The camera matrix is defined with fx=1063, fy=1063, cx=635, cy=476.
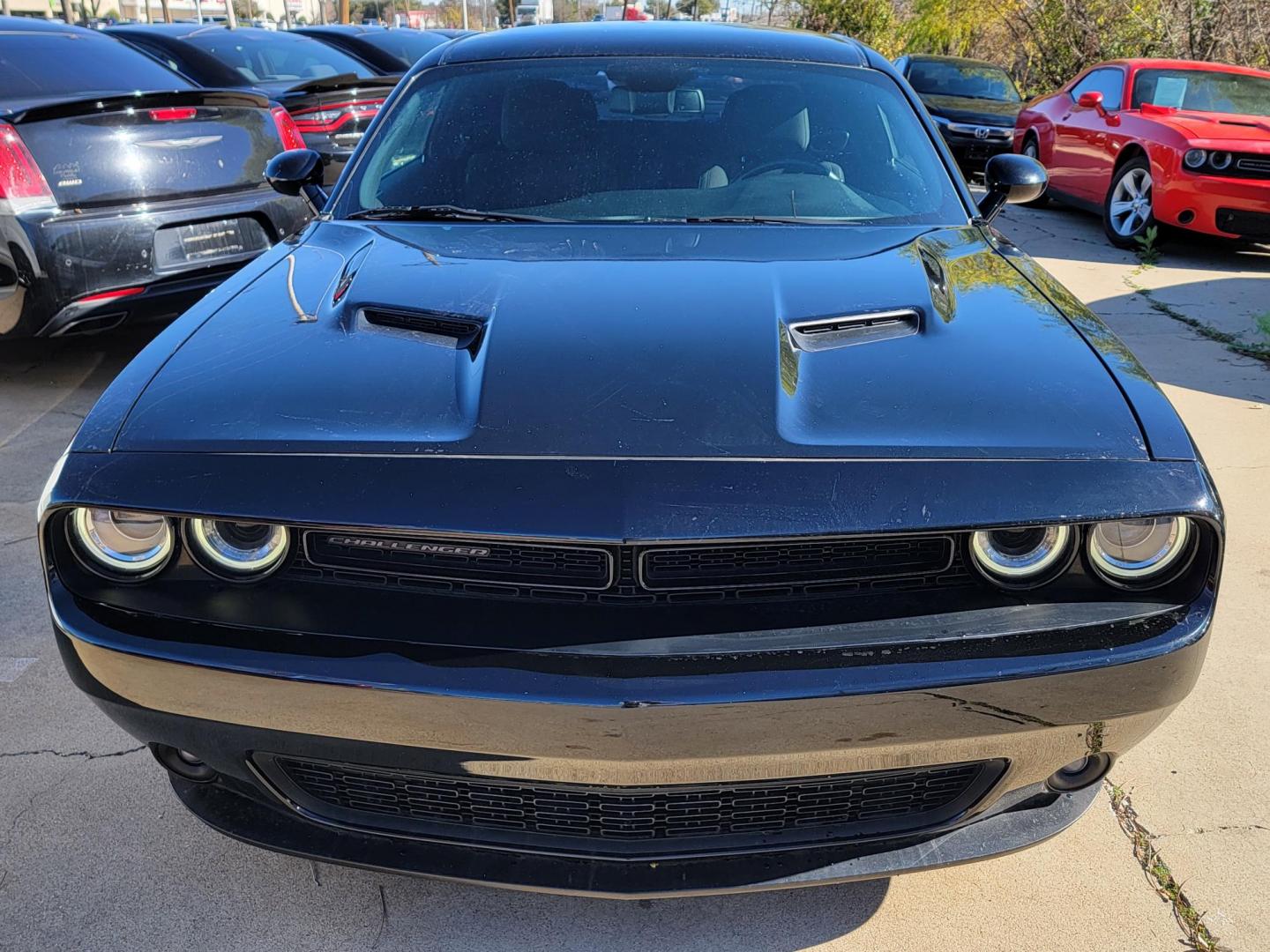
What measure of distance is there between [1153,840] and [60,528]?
2.11m

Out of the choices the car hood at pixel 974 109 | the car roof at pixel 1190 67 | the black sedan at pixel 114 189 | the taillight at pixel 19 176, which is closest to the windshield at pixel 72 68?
the black sedan at pixel 114 189

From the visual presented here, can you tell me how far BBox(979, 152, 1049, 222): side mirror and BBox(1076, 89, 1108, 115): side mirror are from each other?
639 centimetres

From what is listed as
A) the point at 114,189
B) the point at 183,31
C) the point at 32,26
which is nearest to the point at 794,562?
the point at 114,189

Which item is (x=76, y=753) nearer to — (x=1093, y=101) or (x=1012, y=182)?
(x=1012, y=182)

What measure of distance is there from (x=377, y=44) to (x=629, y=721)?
1007 cm

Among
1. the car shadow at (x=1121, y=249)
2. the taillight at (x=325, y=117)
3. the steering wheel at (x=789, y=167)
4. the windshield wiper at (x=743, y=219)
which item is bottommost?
the car shadow at (x=1121, y=249)

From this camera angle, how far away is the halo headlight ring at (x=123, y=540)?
1.65 metres

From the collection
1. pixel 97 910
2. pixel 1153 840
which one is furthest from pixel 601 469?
pixel 1153 840

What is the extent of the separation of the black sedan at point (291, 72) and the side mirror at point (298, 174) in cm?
325

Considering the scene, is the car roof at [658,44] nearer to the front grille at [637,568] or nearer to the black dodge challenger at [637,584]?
the black dodge challenger at [637,584]

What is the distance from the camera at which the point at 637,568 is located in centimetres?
155

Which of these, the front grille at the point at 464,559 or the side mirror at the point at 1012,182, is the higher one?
the side mirror at the point at 1012,182

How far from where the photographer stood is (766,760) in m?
1.54

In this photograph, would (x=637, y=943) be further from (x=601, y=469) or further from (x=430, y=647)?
(x=601, y=469)
